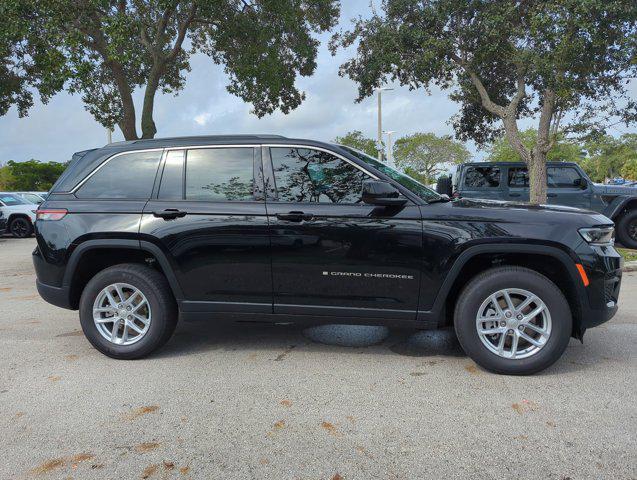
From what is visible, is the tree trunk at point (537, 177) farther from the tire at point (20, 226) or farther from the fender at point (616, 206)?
the tire at point (20, 226)

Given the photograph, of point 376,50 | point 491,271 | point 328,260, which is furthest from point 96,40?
point 491,271

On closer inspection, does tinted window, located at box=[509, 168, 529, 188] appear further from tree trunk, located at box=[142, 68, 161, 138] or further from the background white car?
A: the background white car

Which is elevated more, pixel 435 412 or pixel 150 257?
pixel 150 257

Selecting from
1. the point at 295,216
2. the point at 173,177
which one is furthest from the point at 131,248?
the point at 295,216

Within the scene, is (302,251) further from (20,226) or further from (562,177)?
(20,226)

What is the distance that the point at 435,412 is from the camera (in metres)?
3.09

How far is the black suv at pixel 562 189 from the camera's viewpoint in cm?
1048

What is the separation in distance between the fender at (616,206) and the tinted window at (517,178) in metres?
1.81

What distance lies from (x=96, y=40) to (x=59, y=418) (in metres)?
10.7

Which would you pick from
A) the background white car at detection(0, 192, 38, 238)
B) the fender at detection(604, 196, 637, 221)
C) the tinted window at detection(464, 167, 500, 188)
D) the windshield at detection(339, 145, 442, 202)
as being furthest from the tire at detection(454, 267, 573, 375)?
the background white car at detection(0, 192, 38, 238)

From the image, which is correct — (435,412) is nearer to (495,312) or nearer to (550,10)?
(495,312)

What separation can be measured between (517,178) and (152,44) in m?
10.0

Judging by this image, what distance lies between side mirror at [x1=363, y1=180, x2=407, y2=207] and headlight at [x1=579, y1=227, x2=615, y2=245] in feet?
4.38

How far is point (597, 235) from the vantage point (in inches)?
141
